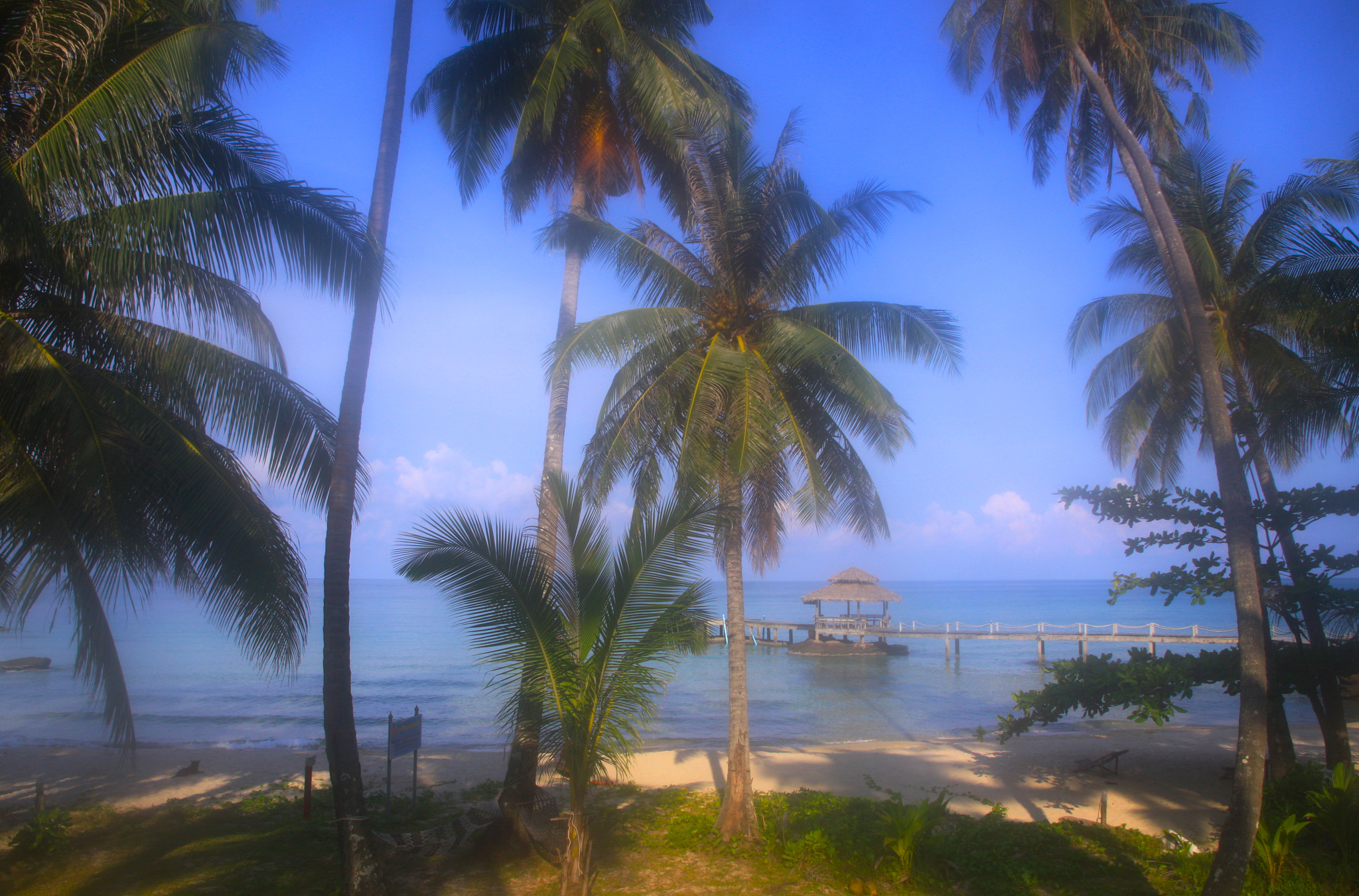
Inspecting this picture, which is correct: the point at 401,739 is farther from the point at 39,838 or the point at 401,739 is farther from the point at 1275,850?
the point at 1275,850

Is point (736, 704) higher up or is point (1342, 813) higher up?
point (736, 704)

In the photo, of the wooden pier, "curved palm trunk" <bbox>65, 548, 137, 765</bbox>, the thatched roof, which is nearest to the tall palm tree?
"curved palm trunk" <bbox>65, 548, 137, 765</bbox>

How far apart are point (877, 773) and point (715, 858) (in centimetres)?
571

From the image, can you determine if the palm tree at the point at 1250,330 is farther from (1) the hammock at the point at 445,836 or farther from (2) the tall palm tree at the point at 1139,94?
(1) the hammock at the point at 445,836

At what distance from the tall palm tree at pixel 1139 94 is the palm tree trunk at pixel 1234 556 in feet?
0.05

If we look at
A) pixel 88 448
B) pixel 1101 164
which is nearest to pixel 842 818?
pixel 88 448

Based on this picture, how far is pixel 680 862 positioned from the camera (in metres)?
Answer: 7.53

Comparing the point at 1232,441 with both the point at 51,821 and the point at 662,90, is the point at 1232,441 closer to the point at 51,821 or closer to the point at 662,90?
the point at 662,90

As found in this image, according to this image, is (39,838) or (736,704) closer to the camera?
(39,838)

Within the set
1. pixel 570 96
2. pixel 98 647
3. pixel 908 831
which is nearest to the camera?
pixel 908 831

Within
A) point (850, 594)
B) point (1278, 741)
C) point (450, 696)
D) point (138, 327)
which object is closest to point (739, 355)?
point (138, 327)

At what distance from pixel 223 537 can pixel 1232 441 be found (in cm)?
945

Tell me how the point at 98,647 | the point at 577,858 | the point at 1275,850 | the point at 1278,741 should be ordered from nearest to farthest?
the point at 577,858, the point at 1275,850, the point at 98,647, the point at 1278,741

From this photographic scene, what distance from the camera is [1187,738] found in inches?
606
